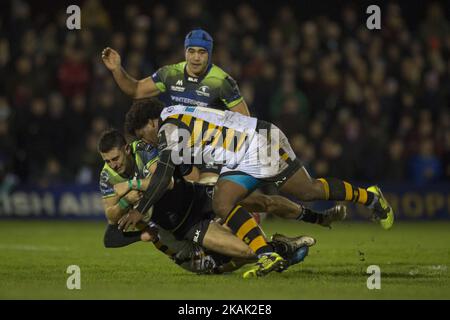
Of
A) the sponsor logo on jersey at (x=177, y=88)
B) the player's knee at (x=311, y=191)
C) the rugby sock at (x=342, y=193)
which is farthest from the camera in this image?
the sponsor logo on jersey at (x=177, y=88)

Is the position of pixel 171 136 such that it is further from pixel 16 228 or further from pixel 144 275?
pixel 16 228

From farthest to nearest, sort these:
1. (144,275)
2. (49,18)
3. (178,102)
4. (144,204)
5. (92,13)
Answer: (49,18), (92,13), (178,102), (144,275), (144,204)

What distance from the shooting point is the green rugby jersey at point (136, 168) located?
32.5 feet

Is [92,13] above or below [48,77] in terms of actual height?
above

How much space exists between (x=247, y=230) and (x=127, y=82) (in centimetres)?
289

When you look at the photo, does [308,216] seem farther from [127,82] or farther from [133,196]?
[127,82]

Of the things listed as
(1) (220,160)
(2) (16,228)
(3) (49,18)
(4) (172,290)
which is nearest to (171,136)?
(1) (220,160)

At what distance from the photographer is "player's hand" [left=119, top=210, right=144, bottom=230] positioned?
8.81 metres

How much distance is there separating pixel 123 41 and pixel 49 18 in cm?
248

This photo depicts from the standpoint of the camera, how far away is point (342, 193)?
9.97m

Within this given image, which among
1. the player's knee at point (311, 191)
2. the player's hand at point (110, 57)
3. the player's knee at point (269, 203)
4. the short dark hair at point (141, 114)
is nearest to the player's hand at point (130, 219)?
the short dark hair at point (141, 114)

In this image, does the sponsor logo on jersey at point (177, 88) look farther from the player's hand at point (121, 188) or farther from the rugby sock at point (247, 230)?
the rugby sock at point (247, 230)

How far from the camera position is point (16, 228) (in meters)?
16.0

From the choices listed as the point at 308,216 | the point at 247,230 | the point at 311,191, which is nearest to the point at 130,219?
the point at 247,230
